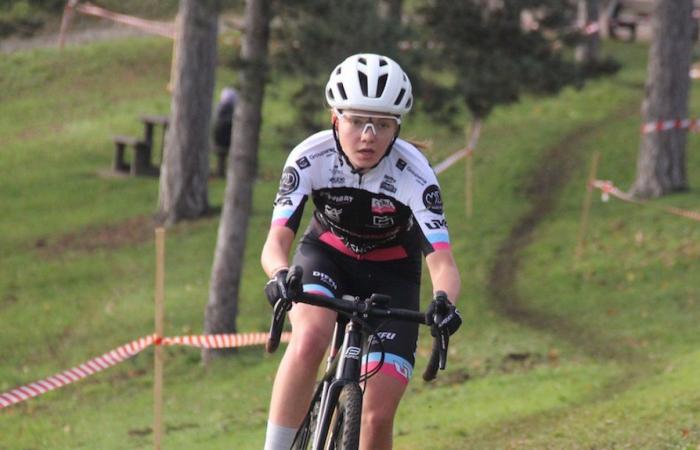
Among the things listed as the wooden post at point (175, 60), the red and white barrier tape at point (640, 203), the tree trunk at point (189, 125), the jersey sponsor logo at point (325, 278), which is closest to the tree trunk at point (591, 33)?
the wooden post at point (175, 60)

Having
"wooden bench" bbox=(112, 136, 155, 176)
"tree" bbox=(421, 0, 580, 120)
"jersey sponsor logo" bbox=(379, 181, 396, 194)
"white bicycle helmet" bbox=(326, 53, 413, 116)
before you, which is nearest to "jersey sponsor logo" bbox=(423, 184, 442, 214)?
"jersey sponsor logo" bbox=(379, 181, 396, 194)

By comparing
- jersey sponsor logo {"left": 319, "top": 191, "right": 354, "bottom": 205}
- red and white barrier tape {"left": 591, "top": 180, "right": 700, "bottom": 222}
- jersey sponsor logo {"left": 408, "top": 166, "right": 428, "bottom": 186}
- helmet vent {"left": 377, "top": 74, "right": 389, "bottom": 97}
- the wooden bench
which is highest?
A: helmet vent {"left": 377, "top": 74, "right": 389, "bottom": 97}

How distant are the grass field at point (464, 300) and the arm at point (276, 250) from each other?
360cm

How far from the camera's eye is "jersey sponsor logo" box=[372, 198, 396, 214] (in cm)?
620

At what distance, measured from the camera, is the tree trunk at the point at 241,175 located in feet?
46.2

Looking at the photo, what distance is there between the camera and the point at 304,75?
13.9 meters

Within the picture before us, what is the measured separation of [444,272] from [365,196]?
0.56m

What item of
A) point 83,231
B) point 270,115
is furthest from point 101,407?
point 270,115

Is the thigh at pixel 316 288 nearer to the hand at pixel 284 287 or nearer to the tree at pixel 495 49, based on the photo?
the hand at pixel 284 287

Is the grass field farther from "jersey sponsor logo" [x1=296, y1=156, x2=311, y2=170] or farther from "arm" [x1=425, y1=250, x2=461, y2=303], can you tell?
"jersey sponsor logo" [x1=296, y1=156, x2=311, y2=170]

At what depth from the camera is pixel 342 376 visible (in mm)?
5609

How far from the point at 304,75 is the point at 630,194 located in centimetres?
871

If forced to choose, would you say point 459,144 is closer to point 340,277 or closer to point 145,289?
point 145,289

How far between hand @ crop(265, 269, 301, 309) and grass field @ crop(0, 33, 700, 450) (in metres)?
4.03
